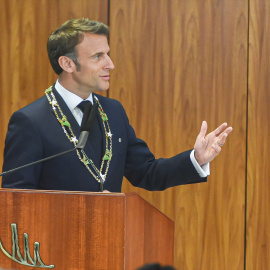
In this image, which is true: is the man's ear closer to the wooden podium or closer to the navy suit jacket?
the navy suit jacket

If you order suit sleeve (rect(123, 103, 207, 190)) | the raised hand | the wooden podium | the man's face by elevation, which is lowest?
the wooden podium

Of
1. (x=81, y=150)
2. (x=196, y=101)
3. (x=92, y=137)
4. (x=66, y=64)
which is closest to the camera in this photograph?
(x=81, y=150)

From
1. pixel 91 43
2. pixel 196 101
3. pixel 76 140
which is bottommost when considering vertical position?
pixel 76 140

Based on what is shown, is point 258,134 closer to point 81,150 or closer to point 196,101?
point 196,101

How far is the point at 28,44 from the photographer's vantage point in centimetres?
384

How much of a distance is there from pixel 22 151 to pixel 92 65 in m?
0.47

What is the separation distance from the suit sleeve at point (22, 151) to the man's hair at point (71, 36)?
0.33 meters

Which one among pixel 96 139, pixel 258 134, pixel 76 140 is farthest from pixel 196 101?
pixel 76 140

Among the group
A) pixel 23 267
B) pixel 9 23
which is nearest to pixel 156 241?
pixel 23 267

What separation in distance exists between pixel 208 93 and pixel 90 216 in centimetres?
209

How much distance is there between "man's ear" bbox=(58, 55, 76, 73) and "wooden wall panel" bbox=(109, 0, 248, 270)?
1.23 meters

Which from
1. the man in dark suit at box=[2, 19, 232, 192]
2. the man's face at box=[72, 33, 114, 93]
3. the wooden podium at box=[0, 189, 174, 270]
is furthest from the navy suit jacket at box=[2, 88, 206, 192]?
the wooden podium at box=[0, 189, 174, 270]

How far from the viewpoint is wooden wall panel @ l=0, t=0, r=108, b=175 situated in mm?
3834

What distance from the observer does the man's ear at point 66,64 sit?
2574 millimetres
